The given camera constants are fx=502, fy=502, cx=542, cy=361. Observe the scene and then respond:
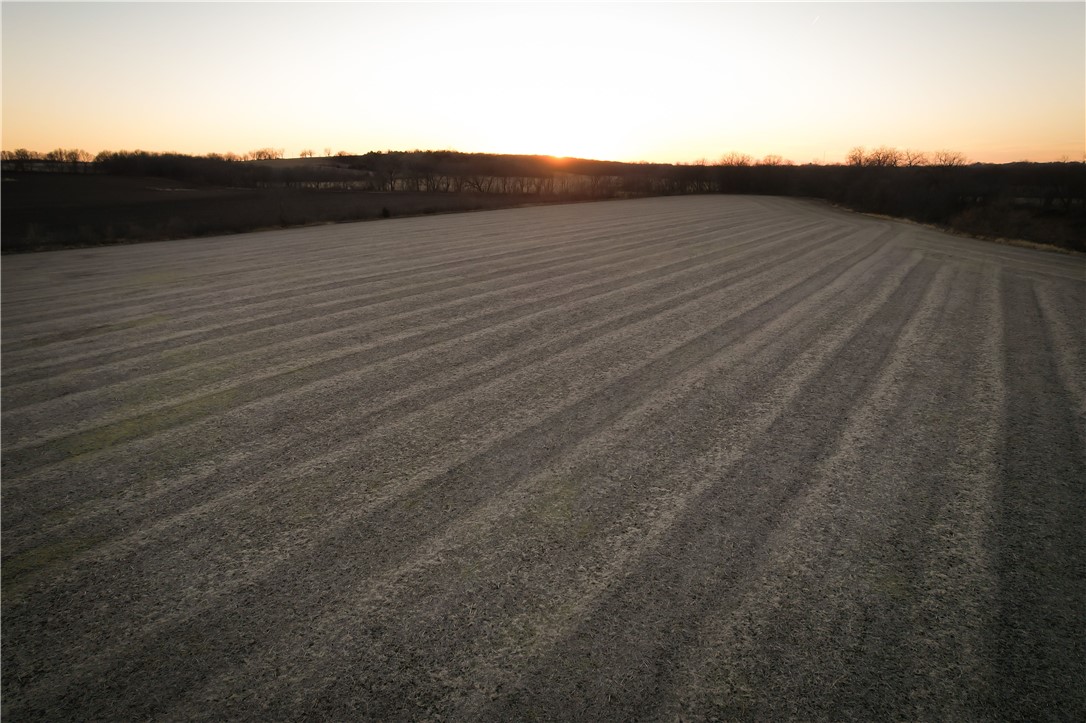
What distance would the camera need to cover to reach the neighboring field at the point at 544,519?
2.31 metres

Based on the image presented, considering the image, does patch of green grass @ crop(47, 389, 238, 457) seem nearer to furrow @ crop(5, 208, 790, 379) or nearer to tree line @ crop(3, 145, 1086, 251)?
furrow @ crop(5, 208, 790, 379)

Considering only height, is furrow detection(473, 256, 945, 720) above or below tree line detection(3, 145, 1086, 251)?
below

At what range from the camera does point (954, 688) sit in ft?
7.48

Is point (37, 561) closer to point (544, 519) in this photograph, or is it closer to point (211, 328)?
point (544, 519)

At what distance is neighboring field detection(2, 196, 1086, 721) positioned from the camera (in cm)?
231

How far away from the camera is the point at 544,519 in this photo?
333cm

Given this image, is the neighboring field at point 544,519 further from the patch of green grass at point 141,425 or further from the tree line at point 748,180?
the tree line at point 748,180

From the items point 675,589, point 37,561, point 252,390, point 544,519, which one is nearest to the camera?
point 675,589

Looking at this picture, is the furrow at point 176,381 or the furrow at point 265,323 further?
the furrow at point 265,323

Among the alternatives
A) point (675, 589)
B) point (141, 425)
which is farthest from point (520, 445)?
point (141, 425)

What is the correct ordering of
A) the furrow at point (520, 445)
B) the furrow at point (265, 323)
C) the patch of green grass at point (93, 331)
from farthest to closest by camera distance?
1. the patch of green grass at point (93, 331)
2. the furrow at point (265, 323)
3. the furrow at point (520, 445)

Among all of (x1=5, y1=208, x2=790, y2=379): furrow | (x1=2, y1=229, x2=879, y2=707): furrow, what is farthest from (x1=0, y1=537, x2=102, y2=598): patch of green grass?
(x1=5, y1=208, x2=790, y2=379): furrow

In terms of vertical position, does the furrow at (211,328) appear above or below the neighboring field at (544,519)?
above

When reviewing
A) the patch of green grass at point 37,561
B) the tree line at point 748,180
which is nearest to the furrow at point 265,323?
the patch of green grass at point 37,561
